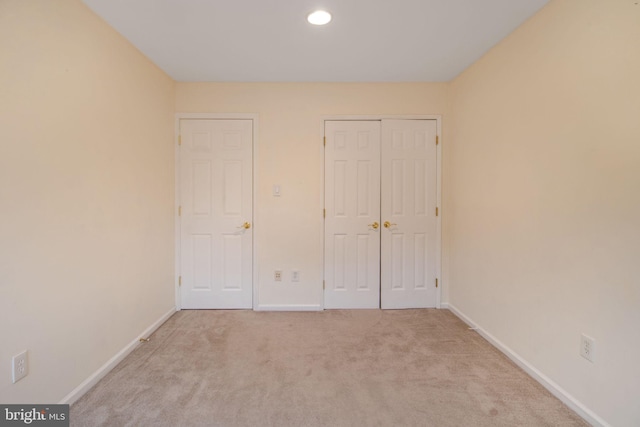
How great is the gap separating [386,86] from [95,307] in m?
3.22

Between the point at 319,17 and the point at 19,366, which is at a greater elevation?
the point at 319,17

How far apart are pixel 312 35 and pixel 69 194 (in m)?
1.98

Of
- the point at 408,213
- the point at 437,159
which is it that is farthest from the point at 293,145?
the point at 437,159

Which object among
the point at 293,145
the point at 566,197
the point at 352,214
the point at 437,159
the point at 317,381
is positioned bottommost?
the point at 317,381

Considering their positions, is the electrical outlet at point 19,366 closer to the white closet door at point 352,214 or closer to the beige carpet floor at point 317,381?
the beige carpet floor at point 317,381

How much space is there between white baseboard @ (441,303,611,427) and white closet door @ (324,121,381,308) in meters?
1.09

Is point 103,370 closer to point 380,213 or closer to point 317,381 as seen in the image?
point 317,381

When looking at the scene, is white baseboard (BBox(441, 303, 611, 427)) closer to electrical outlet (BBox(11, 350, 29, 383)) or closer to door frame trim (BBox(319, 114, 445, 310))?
door frame trim (BBox(319, 114, 445, 310))

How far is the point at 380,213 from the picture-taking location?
9.96ft

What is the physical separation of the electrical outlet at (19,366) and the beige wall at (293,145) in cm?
183

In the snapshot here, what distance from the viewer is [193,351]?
2.21 m

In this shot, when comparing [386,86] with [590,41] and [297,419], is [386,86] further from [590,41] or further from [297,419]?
[297,419]

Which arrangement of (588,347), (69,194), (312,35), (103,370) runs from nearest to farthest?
(588,347), (69,194), (103,370), (312,35)

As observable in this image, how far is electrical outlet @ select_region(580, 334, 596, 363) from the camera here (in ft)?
4.90
